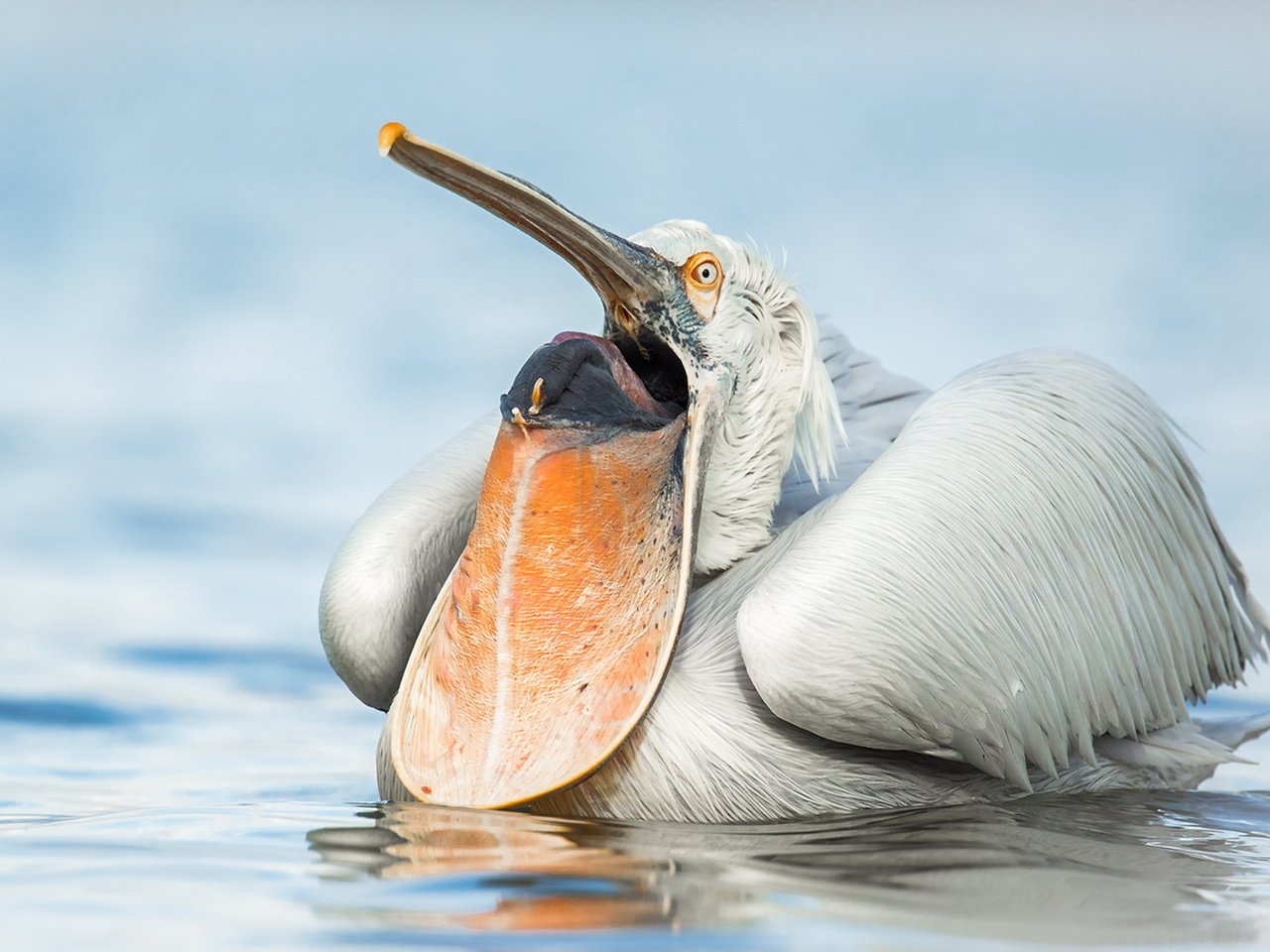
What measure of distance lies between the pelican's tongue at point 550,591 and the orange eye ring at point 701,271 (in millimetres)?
286

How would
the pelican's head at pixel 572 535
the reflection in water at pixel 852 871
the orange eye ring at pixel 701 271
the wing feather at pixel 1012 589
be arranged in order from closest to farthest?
1. the reflection in water at pixel 852 871
2. the wing feather at pixel 1012 589
3. the pelican's head at pixel 572 535
4. the orange eye ring at pixel 701 271

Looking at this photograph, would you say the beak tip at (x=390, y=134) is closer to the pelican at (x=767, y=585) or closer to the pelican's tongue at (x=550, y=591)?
the pelican at (x=767, y=585)

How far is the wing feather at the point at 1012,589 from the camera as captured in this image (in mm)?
2996

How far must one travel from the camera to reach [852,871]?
257 centimetres

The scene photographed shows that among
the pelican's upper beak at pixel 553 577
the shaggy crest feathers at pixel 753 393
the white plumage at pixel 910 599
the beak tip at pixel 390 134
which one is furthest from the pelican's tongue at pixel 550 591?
the beak tip at pixel 390 134

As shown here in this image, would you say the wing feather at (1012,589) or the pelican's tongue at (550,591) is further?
the pelican's tongue at (550,591)

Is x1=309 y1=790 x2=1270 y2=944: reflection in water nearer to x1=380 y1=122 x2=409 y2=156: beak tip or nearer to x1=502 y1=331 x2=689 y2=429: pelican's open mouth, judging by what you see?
x1=502 y1=331 x2=689 y2=429: pelican's open mouth

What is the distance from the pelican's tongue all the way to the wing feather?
293 mm

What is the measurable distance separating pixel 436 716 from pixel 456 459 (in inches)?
38.3

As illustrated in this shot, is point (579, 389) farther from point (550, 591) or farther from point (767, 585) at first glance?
point (767, 585)

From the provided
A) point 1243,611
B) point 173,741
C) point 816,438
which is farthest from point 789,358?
point 173,741

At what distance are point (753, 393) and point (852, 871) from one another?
1228 mm

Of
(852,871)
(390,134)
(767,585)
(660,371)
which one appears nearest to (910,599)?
(767,585)

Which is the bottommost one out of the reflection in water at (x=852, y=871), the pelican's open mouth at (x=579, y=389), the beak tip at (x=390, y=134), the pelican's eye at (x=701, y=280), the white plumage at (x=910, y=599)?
the reflection in water at (x=852, y=871)
